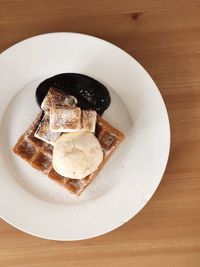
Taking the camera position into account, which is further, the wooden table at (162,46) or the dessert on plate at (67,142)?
the wooden table at (162,46)

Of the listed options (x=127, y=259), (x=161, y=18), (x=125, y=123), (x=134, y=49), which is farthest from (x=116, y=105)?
(x=127, y=259)

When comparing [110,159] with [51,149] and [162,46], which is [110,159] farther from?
[162,46]

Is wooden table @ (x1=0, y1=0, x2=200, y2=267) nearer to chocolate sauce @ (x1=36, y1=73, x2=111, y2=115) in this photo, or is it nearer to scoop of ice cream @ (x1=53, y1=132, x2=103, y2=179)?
chocolate sauce @ (x1=36, y1=73, x2=111, y2=115)

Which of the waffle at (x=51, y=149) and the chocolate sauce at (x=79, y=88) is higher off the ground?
the chocolate sauce at (x=79, y=88)

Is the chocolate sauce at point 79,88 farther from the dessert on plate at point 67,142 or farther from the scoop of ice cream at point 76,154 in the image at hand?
the scoop of ice cream at point 76,154

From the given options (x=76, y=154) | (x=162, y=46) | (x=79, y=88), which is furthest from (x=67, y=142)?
(x=162, y=46)

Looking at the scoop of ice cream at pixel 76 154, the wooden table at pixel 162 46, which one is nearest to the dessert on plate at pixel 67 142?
the scoop of ice cream at pixel 76 154
